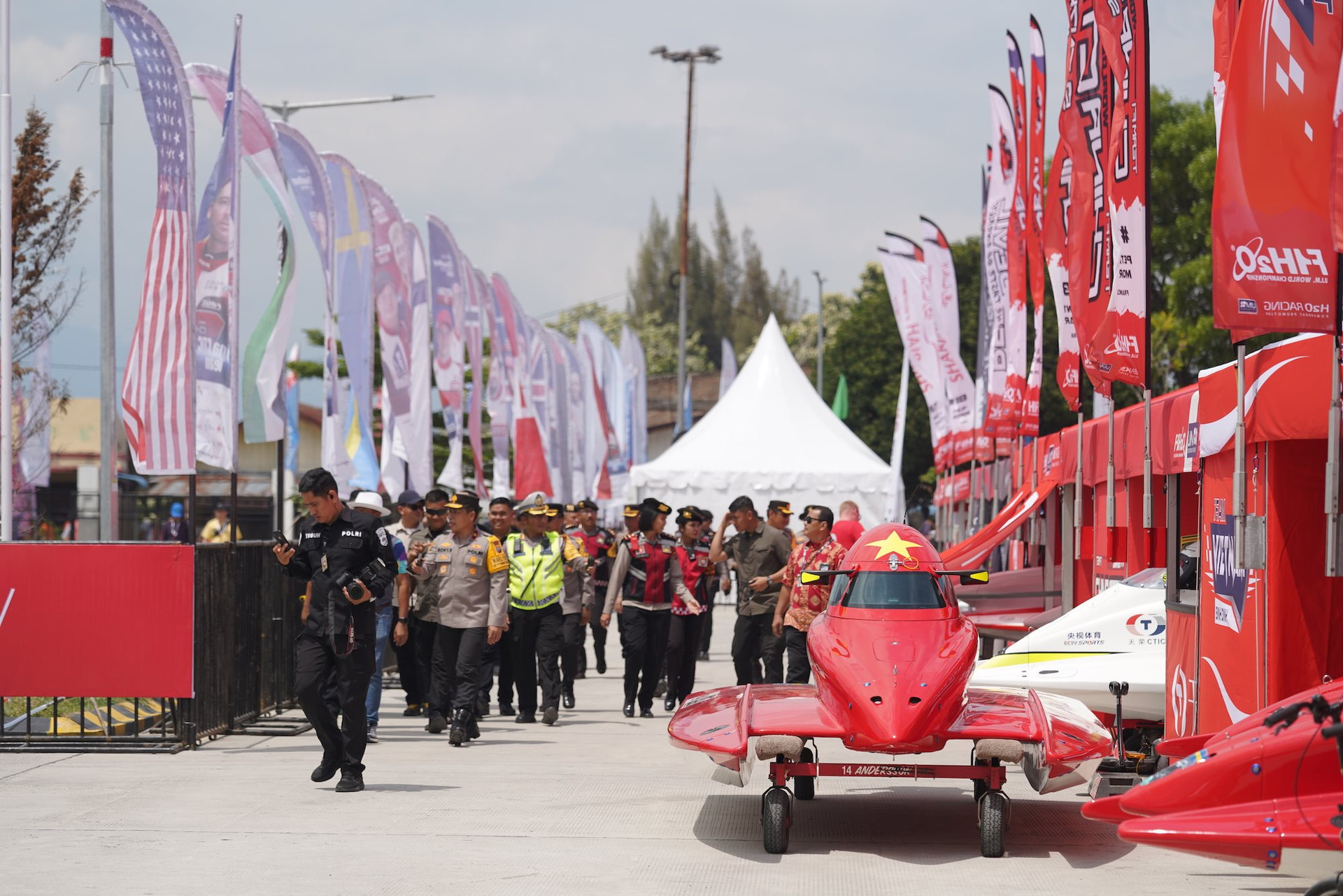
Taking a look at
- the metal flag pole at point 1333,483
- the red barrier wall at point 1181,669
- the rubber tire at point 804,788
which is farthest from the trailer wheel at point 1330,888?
the rubber tire at point 804,788

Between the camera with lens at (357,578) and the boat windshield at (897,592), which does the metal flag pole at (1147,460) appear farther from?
the camera with lens at (357,578)

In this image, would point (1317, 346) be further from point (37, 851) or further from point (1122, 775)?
point (37, 851)

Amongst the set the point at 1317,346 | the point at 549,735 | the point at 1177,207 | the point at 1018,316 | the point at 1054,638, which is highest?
the point at 1177,207

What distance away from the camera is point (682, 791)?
10633 millimetres

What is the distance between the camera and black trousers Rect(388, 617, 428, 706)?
15.4 meters

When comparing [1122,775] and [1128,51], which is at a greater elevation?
[1128,51]

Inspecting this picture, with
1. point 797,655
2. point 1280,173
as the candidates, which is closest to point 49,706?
point 797,655

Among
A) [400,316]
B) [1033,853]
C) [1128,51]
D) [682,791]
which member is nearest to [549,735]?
[682,791]

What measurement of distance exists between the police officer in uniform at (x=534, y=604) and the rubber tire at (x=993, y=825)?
22.4ft

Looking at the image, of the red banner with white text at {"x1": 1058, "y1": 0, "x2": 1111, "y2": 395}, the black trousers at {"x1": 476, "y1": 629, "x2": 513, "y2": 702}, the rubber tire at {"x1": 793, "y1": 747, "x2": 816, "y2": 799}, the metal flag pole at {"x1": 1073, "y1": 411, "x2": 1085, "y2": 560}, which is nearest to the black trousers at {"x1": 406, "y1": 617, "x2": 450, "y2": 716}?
the black trousers at {"x1": 476, "y1": 629, "x2": 513, "y2": 702}

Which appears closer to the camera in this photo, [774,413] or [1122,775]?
[1122,775]

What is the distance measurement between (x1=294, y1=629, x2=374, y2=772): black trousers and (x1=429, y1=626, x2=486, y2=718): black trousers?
8.00ft

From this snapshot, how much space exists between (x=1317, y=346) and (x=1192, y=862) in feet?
8.73

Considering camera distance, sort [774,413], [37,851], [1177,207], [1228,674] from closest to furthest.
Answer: [37,851] < [1228,674] < [774,413] < [1177,207]
